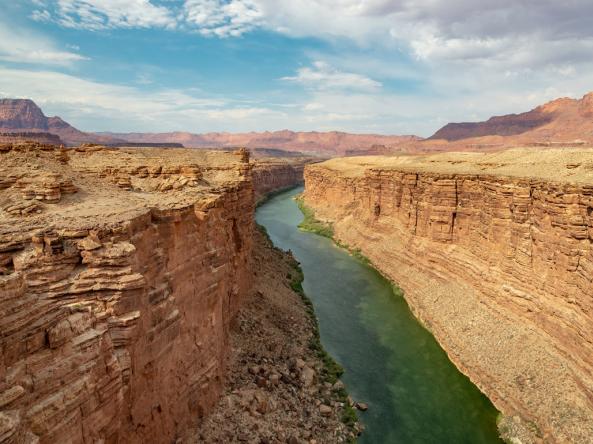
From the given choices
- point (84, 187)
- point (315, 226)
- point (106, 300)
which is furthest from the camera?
point (315, 226)

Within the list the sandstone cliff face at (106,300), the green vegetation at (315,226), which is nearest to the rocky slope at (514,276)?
the sandstone cliff face at (106,300)

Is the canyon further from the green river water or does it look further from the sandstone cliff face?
the green river water

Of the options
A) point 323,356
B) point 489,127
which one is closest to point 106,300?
Answer: point 323,356

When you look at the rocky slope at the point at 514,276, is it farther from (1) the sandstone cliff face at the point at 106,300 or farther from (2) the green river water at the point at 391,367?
(1) the sandstone cliff face at the point at 106,300

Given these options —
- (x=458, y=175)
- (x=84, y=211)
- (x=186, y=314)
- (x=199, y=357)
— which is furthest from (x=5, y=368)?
(x=458, y=175)

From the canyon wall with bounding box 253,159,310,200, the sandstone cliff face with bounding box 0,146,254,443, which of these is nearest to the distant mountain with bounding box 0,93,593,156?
the canyon wall with bounding box 253,159,310,200

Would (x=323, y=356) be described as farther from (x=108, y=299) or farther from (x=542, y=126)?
(x=542, y=126)

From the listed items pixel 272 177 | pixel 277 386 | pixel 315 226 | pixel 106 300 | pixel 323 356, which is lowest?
pixel 315 226
